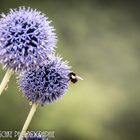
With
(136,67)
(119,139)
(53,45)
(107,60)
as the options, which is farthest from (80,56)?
(53,45)

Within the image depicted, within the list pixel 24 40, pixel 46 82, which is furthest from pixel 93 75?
pixel 24 40

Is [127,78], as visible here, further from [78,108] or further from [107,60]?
[78,108]

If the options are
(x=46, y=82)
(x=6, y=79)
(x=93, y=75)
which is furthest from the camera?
(x=93, y=75)

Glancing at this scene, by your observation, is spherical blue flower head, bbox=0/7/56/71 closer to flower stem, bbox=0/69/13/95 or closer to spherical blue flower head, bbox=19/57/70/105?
flower stem, bbox=0/69/13/95

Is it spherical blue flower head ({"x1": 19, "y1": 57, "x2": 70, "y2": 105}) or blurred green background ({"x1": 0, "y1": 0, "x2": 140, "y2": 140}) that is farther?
blurred green background ({"x1": 0, "y1": 0, "x2": 140, "y2": 140})

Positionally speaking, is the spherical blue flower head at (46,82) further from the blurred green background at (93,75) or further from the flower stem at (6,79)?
the blurred green background at (93,75)

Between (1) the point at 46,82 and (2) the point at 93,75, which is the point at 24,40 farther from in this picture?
(2) the point at 93,75

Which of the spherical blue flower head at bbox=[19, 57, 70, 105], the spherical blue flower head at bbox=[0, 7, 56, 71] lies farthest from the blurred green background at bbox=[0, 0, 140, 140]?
the spherical blue flower head at bbox=[0, 7, 56, 71]
